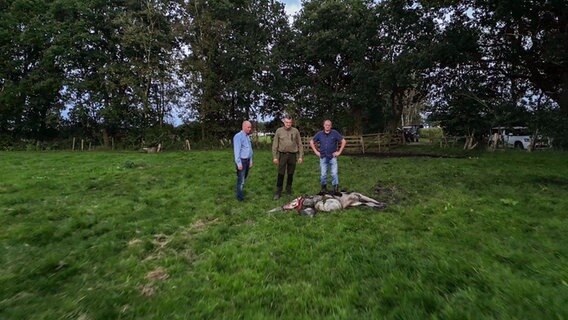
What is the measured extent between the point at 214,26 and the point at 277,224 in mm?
32359

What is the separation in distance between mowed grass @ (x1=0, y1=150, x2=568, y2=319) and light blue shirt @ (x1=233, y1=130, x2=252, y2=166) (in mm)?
1221

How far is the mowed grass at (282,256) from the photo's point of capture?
13.7ft

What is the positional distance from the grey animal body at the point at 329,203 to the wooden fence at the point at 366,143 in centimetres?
2071

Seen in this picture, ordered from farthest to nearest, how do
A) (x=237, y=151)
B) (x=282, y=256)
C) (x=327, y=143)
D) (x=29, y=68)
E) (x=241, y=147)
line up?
(x=29, y=68) < (x=327, y=143) < (x=241, y=147) < (x=237, y=151) < (x=282, y=256)

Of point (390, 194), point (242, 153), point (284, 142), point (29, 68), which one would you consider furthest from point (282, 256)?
point (29, 68)

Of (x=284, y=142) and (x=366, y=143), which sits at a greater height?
(x=284, y=142)

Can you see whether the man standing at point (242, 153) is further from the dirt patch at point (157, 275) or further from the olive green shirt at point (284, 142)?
the dirt patch at point (157, 275)

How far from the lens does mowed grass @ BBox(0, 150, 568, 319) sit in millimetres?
4168

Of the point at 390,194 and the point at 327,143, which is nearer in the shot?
the point at 390,194

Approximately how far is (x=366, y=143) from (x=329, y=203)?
22.9 m

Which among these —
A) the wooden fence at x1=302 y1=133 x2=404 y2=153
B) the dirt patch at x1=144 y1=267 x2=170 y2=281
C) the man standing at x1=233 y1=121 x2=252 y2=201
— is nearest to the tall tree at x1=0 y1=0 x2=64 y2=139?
the wooden fence at x1=302 y1=133 x2=404 y2=153

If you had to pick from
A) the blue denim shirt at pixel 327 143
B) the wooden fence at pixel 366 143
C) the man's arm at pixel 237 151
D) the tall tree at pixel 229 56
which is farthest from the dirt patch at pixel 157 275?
the tall tree at pixel 229 56

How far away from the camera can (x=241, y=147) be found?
10.6 metres

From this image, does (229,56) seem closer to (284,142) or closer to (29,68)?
(29,68)
